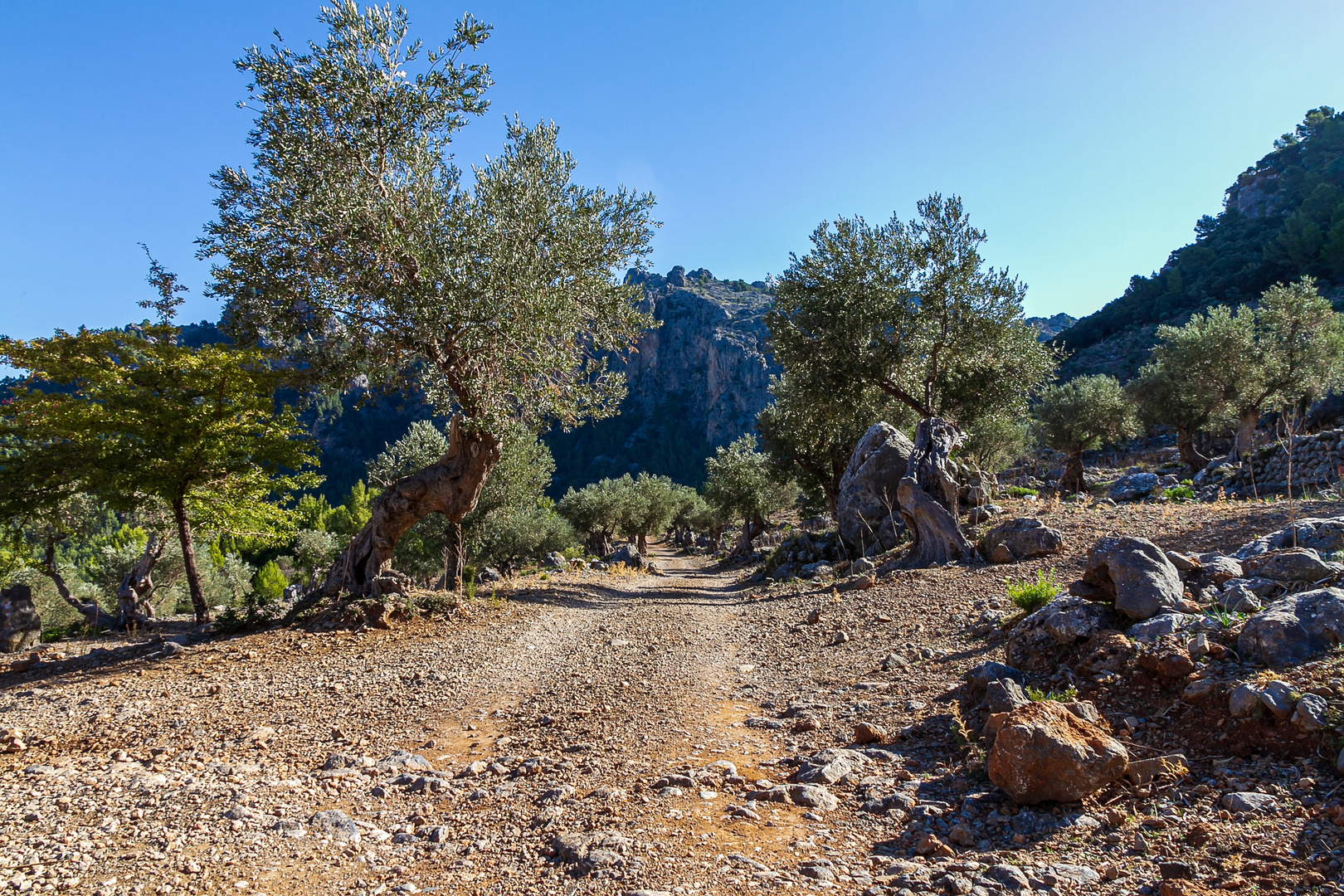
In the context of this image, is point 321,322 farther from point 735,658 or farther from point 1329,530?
point 1329,530

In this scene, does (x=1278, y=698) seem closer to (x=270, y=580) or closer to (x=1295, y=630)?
(x=1295, y=630)

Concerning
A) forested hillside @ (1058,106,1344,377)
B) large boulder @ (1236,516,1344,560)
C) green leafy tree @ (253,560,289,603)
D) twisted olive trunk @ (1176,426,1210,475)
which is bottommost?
Result: green leafy tree @ (253,560,289,603)

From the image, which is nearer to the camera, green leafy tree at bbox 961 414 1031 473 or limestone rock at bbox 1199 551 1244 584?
limestone rock at bbox 1199 551 1244 584

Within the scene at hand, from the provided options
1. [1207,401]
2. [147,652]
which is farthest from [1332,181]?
[147,652]

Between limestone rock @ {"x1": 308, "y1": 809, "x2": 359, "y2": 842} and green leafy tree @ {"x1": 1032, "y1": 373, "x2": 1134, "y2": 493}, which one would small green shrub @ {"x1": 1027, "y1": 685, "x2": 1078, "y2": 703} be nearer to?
limestone rock @ {"x1": 308, "y1": 809, "x2": 359, "y2": 842}

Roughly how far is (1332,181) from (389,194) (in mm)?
115657

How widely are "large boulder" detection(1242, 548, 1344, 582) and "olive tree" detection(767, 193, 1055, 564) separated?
43.3ft

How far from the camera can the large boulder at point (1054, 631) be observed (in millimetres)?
5449

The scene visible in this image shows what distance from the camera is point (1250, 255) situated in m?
70.2

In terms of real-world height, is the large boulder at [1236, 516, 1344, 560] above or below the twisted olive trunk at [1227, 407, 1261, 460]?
below

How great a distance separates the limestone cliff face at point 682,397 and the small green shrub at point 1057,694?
12799 cm

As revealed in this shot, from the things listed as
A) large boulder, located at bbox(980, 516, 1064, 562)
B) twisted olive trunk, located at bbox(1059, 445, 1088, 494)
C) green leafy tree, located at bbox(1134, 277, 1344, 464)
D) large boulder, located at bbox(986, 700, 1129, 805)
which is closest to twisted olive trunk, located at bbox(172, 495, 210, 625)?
large boulder, located at bbox(986, 700, 1129, 805)

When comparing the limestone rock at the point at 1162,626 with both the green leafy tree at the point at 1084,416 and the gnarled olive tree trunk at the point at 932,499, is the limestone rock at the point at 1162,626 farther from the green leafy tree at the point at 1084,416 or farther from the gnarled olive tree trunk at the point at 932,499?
the green leafy tree at the point at 1084,416

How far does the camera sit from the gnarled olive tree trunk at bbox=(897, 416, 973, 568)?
13.1 metres
